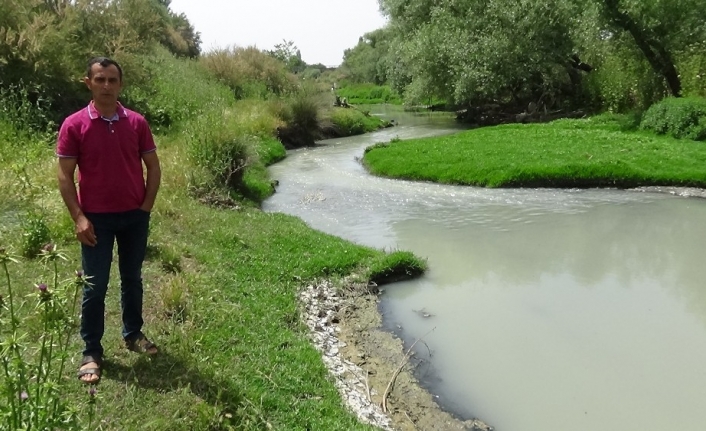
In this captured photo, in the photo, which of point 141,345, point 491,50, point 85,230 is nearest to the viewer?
point 85,230

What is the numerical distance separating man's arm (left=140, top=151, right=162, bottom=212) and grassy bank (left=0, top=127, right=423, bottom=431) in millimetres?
1066

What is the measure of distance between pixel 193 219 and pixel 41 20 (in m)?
8.11

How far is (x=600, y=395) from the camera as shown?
5008 millimetres

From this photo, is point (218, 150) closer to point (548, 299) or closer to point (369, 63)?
point (548, 299)

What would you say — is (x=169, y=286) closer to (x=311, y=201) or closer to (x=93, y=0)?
(x=311, y=201)

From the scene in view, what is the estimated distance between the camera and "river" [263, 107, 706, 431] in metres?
5.00

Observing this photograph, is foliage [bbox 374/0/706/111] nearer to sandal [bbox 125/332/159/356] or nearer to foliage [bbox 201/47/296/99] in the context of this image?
foliage [bbox 201/47/296/99]

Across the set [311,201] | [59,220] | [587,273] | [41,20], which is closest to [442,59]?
[311,201]

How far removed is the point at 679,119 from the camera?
16.8 meters

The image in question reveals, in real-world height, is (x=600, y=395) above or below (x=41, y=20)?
below

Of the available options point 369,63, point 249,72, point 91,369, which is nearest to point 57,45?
point 91,369

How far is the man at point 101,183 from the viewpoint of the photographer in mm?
3838

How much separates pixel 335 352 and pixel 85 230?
2944 millimetres

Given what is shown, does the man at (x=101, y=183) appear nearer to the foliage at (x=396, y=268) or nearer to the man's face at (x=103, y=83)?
the man's face at (x=103, y=83)
